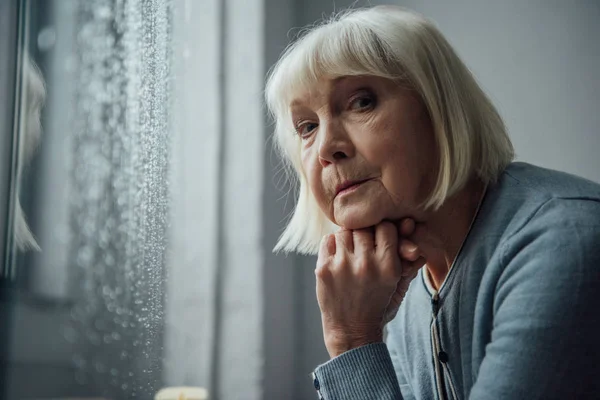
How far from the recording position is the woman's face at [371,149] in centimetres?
84

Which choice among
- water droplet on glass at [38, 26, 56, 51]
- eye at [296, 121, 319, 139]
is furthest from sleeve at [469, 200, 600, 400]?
water droplet on glass at [38, 26, 56, 51]

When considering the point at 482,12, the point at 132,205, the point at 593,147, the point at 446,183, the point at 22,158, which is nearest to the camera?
the point at 22,158

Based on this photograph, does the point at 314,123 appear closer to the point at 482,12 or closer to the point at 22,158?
the point at 22,158

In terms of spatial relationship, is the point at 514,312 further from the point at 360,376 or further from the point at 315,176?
the point at 315,176

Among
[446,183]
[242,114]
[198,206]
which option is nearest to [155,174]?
[446,183]

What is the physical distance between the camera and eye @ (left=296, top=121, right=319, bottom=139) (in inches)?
36.1

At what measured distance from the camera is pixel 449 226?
889 millimetres

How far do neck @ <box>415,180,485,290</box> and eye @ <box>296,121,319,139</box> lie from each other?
214 mm

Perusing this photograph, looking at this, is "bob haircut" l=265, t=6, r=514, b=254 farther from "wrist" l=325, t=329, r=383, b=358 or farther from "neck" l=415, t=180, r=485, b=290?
"wrist" l=325, t=329, r=383, b=358

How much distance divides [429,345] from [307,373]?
86 centimetres

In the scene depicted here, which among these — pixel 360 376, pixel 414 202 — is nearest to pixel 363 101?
pixel 414 202

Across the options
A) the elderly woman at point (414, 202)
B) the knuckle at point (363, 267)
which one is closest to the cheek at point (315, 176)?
the elderly woman at point (414, 202)

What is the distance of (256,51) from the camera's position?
5.37 ft

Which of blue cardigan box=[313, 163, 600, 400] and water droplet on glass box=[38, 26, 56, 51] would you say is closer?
water droplet on glass box=[38, 26, 56, 51]
